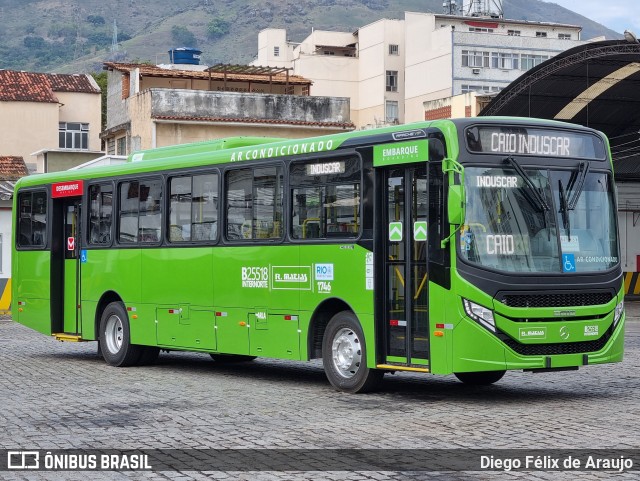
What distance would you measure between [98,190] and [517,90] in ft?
71.6

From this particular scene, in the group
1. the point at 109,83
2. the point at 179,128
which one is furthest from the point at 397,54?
the point at 179,128

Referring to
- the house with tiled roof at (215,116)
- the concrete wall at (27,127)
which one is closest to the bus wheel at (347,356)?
the house with tiled roof at (215,116)

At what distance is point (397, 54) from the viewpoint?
115688mm

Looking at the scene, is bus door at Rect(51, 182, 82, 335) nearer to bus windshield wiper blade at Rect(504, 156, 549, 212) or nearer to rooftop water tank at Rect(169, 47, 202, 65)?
bus windshield wiper blade at Rect(504, 156, 549, 212)

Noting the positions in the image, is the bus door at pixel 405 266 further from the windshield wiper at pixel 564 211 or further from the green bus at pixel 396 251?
the windshield wiper at pixel 564 211

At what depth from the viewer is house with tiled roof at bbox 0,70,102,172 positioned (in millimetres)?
70688

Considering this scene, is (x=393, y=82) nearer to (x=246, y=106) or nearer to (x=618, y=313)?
(x=246, y=106)

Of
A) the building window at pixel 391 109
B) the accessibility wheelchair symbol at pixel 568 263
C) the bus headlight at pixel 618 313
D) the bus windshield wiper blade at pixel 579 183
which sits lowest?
the bus headlight at pixel 618 313

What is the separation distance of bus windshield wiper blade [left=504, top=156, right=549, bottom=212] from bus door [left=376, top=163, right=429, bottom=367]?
961 mm

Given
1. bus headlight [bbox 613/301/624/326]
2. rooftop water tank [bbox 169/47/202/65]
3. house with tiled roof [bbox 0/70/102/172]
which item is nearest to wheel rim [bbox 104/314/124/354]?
bus headlight [bbox 613/301/624/326]

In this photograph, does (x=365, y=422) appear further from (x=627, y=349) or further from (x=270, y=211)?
(x=627, y=349)

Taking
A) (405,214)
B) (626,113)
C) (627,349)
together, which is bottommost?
(627,349)

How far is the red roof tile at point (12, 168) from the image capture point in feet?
178

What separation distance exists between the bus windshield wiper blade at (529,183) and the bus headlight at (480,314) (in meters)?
1.35
